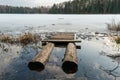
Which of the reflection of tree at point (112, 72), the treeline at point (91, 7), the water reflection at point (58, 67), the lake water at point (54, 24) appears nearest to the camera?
the water reflection at point (58, 67)

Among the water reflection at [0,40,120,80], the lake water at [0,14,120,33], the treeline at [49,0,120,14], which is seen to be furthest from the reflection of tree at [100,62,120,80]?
the treeline at [49,0,120,14]

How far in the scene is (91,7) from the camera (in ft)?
292

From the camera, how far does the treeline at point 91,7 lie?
86562mm

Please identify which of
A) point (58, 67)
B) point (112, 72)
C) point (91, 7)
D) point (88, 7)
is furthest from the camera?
point (88, 7)

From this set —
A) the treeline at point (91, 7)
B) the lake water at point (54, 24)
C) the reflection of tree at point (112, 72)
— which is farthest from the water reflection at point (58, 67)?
the treeline at point (91, 7)

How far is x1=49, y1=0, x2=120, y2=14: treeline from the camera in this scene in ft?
284

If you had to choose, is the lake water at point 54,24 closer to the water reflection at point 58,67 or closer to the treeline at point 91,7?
the water reflection at point 58,67

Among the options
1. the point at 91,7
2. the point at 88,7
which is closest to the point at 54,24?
the point at 91,7

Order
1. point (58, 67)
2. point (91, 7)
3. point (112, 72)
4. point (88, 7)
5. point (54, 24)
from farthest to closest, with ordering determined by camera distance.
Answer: point (88, 7) → point (91, 7) → point (54, 24) → point (58, 67) → point (112, 72)

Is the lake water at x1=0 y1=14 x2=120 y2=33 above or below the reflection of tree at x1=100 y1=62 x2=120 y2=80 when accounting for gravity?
below

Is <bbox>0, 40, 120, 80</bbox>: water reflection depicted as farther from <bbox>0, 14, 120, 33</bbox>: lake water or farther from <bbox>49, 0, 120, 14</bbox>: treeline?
<bbox>49, 0, 120, 14</bbox>: treeline

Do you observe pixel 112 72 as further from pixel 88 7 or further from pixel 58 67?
pixel 88 7

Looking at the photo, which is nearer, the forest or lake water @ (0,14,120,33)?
lake water @ (0,14,120,33)

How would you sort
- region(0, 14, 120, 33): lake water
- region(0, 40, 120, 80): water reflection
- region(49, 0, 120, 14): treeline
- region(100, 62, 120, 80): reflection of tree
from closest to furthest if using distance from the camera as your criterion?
region(0, 40, 120, 80): water reflection, region(100, 62, 120, 80): reflection of tree, region(0, 14, 120, 33): lake water, region(49, 0, 120, 14): treeline
